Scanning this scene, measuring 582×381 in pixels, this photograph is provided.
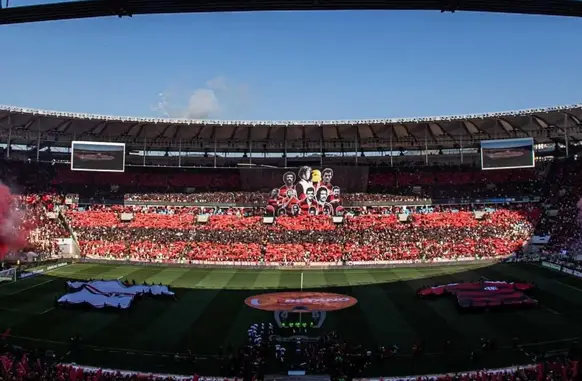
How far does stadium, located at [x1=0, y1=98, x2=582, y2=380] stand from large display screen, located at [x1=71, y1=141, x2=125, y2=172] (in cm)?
17

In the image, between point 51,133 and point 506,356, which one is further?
point 51,133

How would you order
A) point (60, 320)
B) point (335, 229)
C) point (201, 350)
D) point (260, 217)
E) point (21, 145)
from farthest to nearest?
point (21, 145) < point (260, 217) < point (335, 229) < point (60, 320) < point (201, 350)

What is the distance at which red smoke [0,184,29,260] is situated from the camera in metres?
48.5

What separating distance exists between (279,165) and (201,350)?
45.3 m

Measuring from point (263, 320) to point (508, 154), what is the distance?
129ft

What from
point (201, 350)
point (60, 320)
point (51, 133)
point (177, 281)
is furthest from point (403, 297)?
point (51, 133)

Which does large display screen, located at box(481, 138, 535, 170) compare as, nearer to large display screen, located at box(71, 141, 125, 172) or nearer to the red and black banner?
the red and black banner

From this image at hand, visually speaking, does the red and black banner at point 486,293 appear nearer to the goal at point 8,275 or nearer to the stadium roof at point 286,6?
the stadium roof at point 286,6

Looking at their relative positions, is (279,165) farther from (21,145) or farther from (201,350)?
(201,350)

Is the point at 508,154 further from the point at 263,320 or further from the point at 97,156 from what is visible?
the point at 97,156

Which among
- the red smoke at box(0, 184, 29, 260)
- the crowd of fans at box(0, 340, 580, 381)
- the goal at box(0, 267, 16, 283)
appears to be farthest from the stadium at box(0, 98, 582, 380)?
the goal at box(0, 267, 16, 283)

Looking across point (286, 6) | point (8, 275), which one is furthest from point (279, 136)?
point (286, 6)

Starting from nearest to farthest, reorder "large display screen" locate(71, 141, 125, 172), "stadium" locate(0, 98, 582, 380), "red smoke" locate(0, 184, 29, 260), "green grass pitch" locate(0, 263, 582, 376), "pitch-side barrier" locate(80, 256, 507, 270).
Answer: "green grass pitch" locate(0, 263, 582, 376) < "stadium" locate(0, 98, 582, 380) < "red smoke" locate(0, 184, 29, 260) < "pitch-side barrier" locate(80, 256, 507, 270) < "large display screen" locate(71, 141, 125, 172)

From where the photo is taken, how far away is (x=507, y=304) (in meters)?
30.0
